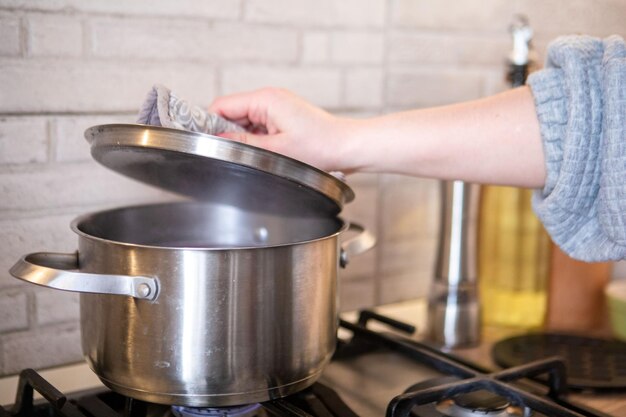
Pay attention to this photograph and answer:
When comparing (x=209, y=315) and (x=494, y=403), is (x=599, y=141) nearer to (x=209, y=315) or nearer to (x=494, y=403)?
(x=494, y=403)

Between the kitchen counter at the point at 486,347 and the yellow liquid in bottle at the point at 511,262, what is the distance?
36 mm

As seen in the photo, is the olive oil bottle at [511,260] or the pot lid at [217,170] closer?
the pot lid at [217,170]

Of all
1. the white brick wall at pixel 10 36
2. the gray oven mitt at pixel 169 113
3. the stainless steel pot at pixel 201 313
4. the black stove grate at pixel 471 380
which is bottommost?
the black stove grate at pixel 471 380

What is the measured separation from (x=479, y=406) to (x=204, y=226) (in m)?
0.39

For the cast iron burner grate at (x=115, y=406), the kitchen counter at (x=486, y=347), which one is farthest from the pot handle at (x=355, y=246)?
the kitchen counter at (x=486, y=347)

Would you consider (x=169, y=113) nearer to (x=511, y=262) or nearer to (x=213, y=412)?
(x=213, y=412)

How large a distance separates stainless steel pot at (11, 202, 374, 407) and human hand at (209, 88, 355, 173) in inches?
5.3

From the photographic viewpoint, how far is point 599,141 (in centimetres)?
75

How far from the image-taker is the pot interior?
0.89 meters

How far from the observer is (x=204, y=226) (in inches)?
37.9

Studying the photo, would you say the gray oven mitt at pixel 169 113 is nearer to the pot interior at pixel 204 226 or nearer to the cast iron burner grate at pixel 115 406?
the pot interior at pixel 204 226

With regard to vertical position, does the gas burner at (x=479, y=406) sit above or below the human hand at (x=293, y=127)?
below

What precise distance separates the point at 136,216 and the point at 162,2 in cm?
28

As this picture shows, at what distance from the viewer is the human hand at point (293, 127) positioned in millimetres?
828
